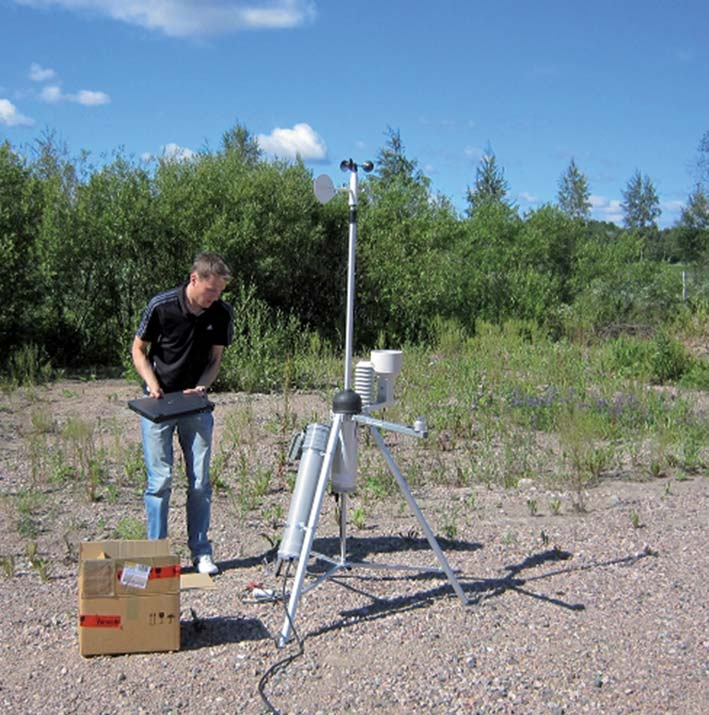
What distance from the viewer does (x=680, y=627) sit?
4.67 m

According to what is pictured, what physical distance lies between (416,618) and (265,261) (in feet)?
31.5

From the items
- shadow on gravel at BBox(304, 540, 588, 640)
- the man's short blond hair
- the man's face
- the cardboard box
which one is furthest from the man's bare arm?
shadow on gravel at BBox(304, 540, 588, 640)

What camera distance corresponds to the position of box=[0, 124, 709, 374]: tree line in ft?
42.8

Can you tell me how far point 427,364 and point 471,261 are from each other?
5724 mm

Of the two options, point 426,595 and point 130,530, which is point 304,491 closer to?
point 426,595

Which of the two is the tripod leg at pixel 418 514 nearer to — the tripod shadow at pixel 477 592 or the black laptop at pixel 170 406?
the tripod shadow at pixel 477 592

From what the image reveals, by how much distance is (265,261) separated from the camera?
13.8 meters

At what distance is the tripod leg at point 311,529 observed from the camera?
437cm

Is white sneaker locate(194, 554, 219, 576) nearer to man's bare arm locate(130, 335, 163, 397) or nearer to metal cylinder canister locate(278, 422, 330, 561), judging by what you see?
metal cylinder canister locate(278, 422, 330, 561)

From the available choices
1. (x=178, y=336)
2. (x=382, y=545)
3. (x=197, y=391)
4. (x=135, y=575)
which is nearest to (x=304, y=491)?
(x=135, y=575)

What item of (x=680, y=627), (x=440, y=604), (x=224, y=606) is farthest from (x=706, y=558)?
(x=224, y=606)

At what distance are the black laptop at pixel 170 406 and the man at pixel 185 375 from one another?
6cm

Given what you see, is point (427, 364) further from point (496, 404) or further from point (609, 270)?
point (609, 270)

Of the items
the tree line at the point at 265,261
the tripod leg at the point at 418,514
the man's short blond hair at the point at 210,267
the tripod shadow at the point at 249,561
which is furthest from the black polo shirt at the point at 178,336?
the tree line at the point at 265,261
